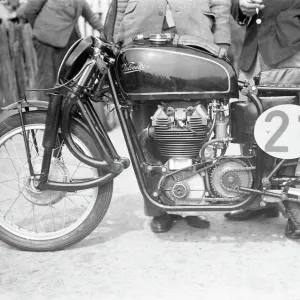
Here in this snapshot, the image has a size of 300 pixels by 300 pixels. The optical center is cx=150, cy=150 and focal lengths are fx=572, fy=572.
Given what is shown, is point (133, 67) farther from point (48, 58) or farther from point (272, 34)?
point (48, 58)

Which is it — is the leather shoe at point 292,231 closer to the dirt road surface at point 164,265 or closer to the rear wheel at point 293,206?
the dirt road surface at point 164,265

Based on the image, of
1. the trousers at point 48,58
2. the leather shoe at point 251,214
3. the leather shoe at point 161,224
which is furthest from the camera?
the trousers at point 48,58

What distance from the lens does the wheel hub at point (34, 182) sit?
10.7 ft

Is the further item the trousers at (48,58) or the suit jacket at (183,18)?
the trousers at (48,58)

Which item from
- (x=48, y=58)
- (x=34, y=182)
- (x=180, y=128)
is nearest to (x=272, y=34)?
(x=180, y=128)

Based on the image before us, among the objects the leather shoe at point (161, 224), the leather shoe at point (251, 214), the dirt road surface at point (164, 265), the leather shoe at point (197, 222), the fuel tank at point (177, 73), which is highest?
the fuel tank at point (177, 73)

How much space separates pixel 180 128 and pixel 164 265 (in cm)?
75

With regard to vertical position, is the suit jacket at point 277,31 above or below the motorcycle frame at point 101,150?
above

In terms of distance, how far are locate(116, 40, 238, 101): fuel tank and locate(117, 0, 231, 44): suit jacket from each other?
17.6 inches

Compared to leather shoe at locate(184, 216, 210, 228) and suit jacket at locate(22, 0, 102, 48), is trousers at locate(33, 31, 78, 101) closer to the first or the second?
suit jacket at locate(22, 0, 102, 48)

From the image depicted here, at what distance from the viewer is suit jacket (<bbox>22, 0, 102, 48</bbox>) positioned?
673 centimetres

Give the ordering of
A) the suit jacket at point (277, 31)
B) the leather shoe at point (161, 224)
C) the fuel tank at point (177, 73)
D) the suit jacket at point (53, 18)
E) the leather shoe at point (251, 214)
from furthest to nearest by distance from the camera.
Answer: the suit jacket at point (53, 18) → the leather shoe at point (251, 214) → the leather shoe at point (161, 224) → the suit jacket at point (277, 31) → the fuel tank at point (177, 73)

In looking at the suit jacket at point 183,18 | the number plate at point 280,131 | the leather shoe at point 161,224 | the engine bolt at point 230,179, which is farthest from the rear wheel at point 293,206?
the suit jacket at point 183,18

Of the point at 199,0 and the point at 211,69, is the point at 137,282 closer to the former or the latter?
the point at 211,69
